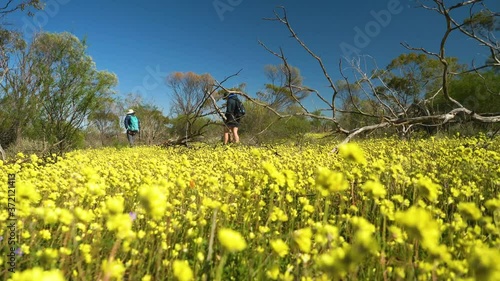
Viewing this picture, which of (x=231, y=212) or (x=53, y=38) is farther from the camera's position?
(x=53, y=38)

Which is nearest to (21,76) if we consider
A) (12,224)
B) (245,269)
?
(12,224)

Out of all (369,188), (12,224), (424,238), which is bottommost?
(12,224)

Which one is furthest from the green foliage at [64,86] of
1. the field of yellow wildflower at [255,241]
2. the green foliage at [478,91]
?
the green foliage at [478,91]

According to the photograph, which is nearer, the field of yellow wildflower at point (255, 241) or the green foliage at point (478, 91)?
the field of yellow wildflower at point (255, 241)

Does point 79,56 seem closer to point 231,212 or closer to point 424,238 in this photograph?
point 231,212

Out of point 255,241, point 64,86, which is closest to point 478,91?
point 255,241

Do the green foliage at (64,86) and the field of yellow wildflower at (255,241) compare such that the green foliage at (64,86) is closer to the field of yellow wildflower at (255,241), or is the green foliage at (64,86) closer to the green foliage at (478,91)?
the field of yellow wildflower at (255,241)

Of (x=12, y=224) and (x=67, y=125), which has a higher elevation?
(x=67, y=125)

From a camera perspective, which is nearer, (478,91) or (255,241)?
(255,241)

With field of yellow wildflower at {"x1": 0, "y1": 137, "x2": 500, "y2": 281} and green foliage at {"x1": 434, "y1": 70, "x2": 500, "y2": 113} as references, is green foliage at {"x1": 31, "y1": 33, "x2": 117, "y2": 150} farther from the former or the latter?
green foliage at {"x1": 434, "y1": 70, "x2": 500, "y2": 113}

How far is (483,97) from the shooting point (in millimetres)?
12477

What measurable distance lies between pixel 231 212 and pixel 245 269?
31.0 inches

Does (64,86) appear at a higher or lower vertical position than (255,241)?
higher

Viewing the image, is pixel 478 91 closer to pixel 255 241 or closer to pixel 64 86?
pixel 255 241
